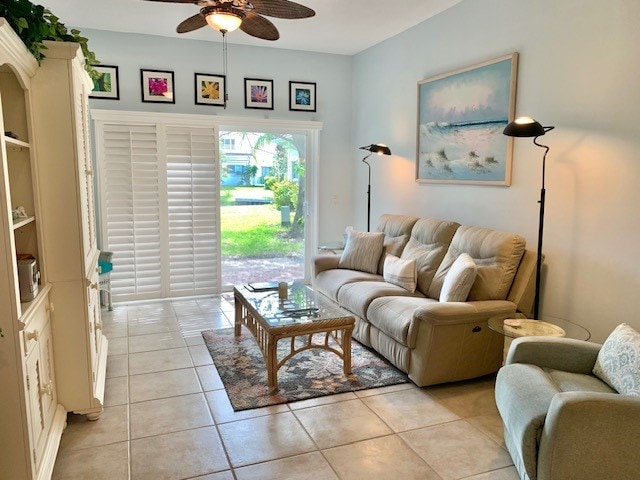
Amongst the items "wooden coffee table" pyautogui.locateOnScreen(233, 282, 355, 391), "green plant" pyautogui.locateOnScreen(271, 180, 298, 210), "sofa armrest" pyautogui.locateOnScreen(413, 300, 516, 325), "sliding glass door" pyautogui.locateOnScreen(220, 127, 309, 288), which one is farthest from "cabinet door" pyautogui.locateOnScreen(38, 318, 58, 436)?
"green plant" pyautogui.locateOnScreen(271, 180, 298, 210)

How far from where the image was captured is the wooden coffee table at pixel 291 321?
119 inches

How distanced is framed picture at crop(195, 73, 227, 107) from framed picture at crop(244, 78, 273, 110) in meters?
0.26

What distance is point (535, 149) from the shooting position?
3369 millimetres

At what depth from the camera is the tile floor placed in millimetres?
2295

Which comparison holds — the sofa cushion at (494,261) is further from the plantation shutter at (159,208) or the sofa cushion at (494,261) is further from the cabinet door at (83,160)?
the plantation shutter at (159,208)

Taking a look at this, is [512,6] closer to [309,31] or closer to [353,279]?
[309,31]

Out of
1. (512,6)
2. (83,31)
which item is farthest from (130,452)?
(83,31)

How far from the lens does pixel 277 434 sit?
260 cm

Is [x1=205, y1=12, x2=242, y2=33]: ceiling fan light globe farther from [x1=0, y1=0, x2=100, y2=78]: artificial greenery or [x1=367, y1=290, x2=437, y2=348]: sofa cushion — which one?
[x1=367, y1=290, x2=437, y2=348]: sofa cushion

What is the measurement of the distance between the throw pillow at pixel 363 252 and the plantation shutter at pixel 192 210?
1.63 meters

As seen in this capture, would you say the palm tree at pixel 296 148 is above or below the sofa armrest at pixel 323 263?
above

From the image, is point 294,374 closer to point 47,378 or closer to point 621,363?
point 47,378

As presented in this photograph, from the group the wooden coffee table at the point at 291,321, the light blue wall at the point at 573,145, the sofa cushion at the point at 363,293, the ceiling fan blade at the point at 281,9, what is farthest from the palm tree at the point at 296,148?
the ceiling fan blade at the point at 281,9

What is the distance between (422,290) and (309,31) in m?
2.81
